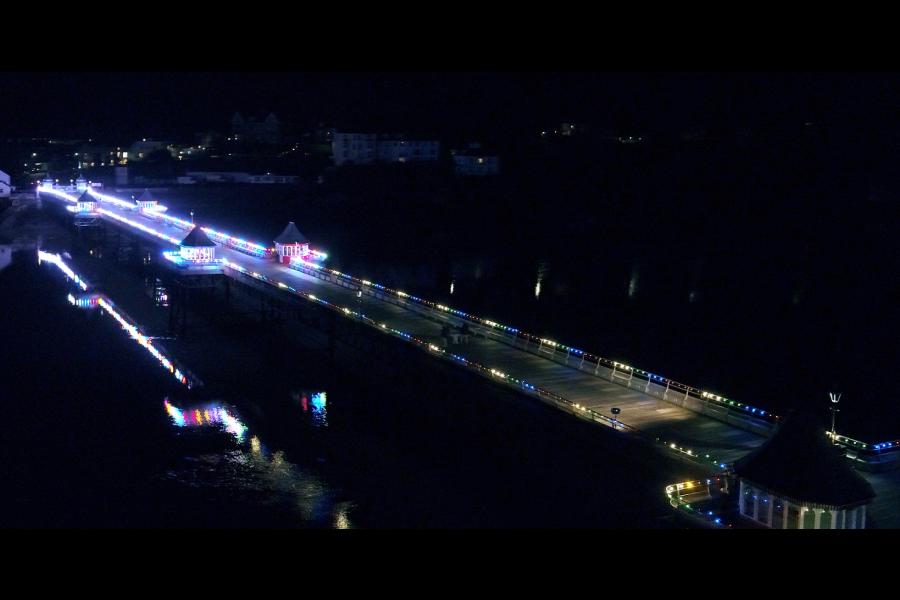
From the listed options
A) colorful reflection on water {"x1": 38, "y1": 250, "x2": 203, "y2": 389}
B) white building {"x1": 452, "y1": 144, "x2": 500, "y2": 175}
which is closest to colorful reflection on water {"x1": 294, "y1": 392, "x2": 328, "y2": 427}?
colorful reflection on water {"x1": 38, "y1": 250, "x2": 203, "y2": 389}

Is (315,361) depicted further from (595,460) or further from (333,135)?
(333,135)

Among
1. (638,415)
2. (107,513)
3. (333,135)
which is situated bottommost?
(107,513)

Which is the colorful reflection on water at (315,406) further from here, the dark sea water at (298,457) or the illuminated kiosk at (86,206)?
the illuminated kiosk at (86,206)

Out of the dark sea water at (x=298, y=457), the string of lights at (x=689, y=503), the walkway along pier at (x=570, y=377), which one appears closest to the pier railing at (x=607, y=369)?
the walkway along pier at (x=570, y=377)

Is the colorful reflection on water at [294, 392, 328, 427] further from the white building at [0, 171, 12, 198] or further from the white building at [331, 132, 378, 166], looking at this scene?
the white building at [0, 171, 12, 198]

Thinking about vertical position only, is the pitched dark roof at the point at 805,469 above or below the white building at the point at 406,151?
below

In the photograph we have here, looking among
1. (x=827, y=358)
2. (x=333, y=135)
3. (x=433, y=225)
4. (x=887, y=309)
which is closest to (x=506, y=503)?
(x=827, y=358)
